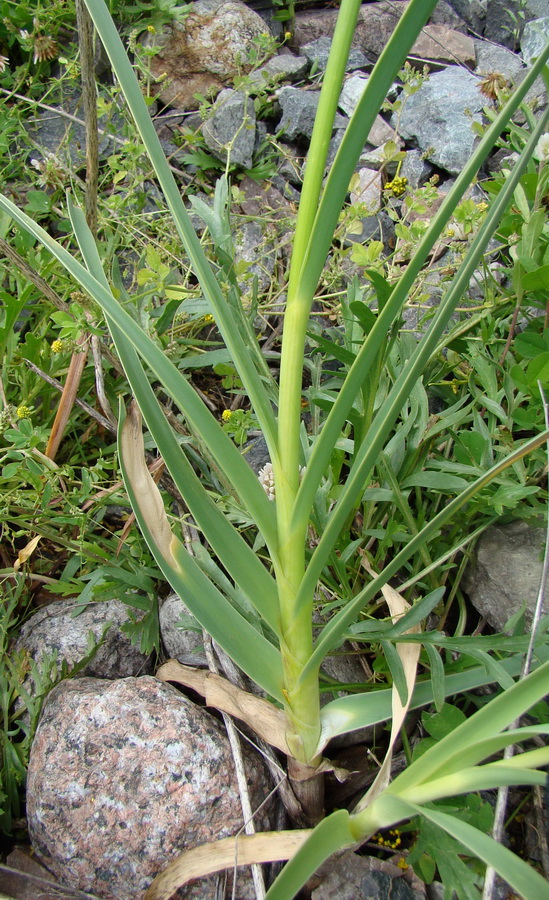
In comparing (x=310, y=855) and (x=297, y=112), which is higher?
(x=297, y=112)

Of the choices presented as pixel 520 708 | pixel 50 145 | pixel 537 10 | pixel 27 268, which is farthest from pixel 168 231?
pixel 537 10

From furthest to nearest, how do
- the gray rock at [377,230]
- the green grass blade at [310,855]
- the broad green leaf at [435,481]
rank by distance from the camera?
the gray rock at [377,230]
the broad green leaf at [435,481]
the green grass blade at [310,855]

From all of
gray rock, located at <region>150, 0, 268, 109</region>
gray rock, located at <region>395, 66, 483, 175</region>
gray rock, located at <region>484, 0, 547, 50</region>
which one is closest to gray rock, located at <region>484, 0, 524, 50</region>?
gray rock, located at <region>484, 0, 547, 50</region>

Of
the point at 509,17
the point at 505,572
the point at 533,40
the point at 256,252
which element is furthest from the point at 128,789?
the point at 509,17

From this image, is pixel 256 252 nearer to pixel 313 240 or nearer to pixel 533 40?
pixel 313 240

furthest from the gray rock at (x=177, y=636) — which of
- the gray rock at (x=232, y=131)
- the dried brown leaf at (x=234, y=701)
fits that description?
the gray rock at (x=232, y=131)

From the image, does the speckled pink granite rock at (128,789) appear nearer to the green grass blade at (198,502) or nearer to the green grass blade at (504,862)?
the green grass blade at (198,502)

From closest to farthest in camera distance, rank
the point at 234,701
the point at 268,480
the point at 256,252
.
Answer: the point at 234,701
the point at 268,480
the point at 256,252

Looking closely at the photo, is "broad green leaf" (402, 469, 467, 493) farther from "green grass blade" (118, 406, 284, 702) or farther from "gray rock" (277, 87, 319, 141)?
"gray rock" (277, 87, 319, 141)
